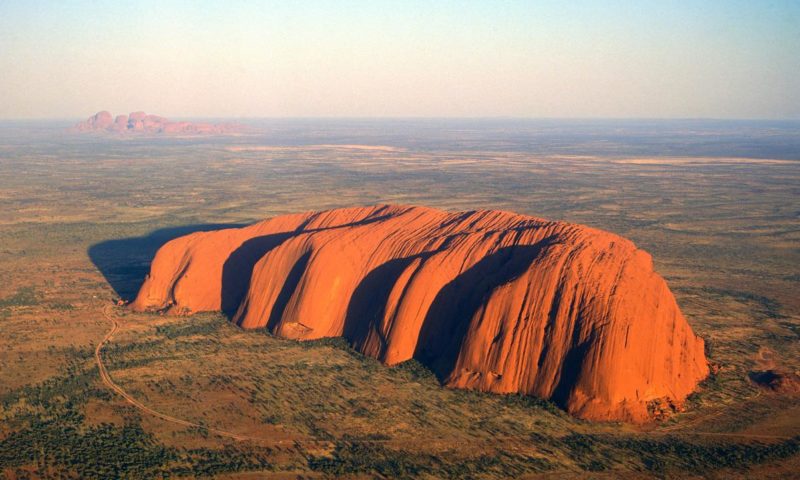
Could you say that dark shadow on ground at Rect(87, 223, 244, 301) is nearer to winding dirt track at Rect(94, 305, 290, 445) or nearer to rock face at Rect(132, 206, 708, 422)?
rock face at Rect(132, 206, 708, 422)

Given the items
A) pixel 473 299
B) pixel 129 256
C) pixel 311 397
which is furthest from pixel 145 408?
pixel 129 256

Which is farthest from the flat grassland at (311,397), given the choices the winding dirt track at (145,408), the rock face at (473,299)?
the rock face at (473,299)

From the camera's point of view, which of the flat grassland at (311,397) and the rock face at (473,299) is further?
the rock face at (473,299)

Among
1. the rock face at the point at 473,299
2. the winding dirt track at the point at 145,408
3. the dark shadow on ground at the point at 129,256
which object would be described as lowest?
the winding dirt track at the point at 145,408

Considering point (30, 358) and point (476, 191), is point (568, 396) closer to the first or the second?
point (30, 358)

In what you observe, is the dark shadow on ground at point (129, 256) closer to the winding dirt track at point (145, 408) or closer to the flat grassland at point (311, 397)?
the flat grassland at point (311, 397)

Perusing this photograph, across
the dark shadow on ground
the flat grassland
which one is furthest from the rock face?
the dark shadow on ground

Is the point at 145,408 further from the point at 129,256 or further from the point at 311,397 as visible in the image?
the point at 129,256
